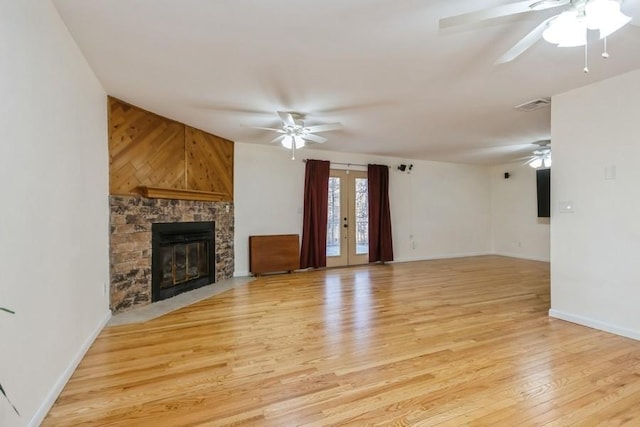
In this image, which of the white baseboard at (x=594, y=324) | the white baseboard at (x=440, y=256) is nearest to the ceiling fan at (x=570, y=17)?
the white baseboard at (x=594, y=324)

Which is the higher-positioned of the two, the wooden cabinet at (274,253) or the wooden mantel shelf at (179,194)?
the wooden mantel shelf at (179,194)

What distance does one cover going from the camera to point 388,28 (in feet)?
7.25

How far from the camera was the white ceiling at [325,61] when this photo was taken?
6.71ft

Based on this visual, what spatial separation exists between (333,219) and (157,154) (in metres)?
3.65

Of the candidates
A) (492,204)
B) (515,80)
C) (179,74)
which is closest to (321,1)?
(179,74)

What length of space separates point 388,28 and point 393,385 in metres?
2.42

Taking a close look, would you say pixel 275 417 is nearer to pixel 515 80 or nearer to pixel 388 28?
pixel 388 28

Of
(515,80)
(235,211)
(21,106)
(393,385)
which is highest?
(515,80)

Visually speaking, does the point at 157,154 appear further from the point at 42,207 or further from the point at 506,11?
the point at 506,11

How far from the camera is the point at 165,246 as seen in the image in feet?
14.4

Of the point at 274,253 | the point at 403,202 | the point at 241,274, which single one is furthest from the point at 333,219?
the point at 241,274

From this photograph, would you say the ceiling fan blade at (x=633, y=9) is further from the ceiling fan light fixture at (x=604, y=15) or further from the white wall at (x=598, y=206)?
the white wall at (x=598, y=206)

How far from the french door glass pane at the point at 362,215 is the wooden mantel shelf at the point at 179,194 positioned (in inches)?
114

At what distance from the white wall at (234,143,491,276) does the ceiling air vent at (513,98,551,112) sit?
11.5 ft
